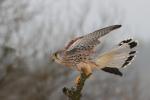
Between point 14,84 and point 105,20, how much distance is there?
149 inches

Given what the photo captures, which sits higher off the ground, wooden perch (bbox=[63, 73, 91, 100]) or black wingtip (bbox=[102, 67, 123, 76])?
wooden perch (bbox=[63, 73, 91, 100])

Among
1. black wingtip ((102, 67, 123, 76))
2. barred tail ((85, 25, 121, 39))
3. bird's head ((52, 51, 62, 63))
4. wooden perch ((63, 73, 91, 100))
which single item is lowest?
black wingtip ((102, 67, 123, 76))

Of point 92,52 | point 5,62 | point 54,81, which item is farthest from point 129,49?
point 54,81

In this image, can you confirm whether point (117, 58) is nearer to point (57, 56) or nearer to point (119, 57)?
point (119, 57)

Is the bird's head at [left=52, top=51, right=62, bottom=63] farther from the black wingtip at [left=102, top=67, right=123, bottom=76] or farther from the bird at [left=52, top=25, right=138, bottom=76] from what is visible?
the black wingtip at [left=102, top=67, right=123, bottom=76]

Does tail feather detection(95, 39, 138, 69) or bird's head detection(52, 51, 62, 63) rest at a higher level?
bird's head detection(52, 51, 62, 63)

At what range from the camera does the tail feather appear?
1.22 m

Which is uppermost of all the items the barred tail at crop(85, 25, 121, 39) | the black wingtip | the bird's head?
the bird's head

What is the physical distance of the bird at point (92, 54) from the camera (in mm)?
1220

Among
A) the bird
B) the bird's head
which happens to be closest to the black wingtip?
the bird

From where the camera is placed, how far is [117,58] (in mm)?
1230

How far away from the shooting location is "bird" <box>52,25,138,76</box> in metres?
1.22

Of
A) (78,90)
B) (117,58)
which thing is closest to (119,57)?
(117,58)

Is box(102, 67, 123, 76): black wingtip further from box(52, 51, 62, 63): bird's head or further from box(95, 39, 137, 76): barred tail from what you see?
box(52, 51, 62, 63): bird's head
